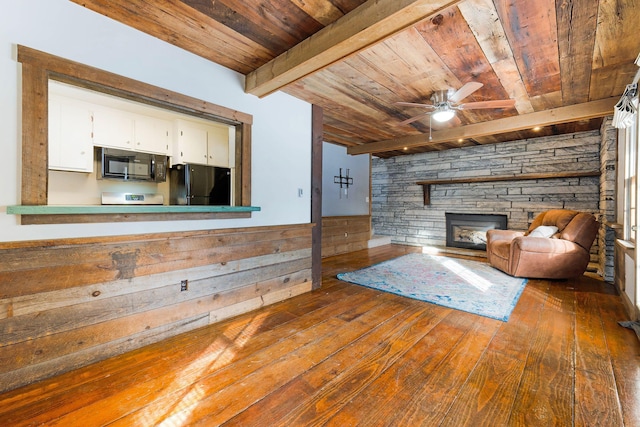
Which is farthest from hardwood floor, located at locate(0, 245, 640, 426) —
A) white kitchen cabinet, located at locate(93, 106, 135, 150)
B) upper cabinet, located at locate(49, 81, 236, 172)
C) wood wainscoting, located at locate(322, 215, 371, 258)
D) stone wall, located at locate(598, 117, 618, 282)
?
white kitchen cabinet, located at locate(93, 106, 135, 150)

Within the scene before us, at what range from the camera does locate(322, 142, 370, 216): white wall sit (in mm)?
5758

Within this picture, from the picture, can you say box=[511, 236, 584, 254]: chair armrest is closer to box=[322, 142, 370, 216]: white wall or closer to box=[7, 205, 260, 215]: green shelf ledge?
box=[322, 142, 370, 216]: white wall

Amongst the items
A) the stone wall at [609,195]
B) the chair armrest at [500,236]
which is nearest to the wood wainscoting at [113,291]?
the chair armrest at [500,236]

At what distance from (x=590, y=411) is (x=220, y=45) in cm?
325

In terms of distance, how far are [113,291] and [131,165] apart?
2715mm

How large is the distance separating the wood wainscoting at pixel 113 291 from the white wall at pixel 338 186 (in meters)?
3.22

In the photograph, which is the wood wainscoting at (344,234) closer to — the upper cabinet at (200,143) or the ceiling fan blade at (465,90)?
the upper cabinet at (200,143)

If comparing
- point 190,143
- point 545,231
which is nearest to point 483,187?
point 545,231

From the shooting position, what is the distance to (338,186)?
602cm

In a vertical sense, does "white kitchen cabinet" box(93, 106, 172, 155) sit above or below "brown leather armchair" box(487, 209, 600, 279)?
above

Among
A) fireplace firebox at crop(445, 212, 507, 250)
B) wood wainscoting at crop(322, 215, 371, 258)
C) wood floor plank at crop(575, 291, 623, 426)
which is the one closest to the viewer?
wood floor plank at crop(575, 291, 623, 426)

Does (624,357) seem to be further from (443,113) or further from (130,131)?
(130,131)

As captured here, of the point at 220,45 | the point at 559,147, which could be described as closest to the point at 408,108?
the point at 220,45

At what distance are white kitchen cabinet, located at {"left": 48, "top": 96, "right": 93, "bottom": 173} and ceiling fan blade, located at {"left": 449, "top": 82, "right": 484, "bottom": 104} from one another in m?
4.51
